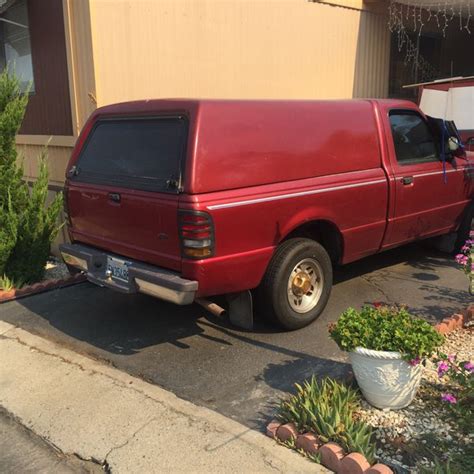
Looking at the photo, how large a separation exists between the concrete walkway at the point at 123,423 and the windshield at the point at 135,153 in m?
1.43

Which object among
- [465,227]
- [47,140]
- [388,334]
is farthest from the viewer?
[47,140]

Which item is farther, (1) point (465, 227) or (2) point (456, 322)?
(1) point (465, 227)

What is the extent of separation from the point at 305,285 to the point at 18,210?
332 cm

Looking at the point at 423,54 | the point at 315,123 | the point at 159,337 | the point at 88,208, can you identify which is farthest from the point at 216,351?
the point at 423,54

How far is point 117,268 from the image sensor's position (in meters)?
4.18

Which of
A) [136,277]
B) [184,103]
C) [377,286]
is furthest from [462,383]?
[377,286]

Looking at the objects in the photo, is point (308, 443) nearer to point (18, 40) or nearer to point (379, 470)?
point (379, 470)

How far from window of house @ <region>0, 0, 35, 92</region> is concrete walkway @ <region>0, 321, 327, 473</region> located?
15.7 ft

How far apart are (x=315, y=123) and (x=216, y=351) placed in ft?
6.69

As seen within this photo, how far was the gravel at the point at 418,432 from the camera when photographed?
2721mm

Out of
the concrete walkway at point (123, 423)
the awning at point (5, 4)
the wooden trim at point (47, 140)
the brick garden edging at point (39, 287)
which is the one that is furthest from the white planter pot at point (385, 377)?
the awning at point (5, 4)

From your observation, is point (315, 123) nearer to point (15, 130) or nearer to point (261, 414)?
point (261, 414)

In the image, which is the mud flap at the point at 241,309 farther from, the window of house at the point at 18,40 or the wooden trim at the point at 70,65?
the window of house at the point at 18,40

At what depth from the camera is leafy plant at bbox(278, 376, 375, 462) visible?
2.73 meters
